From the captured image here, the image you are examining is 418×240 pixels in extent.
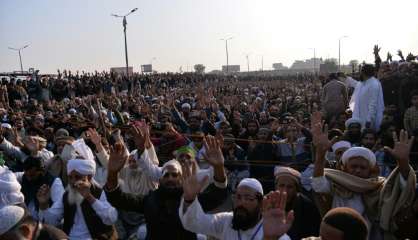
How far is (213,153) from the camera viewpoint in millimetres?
3947

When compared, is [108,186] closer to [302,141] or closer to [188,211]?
[188,211]

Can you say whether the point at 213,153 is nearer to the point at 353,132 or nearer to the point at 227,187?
the point at 227,187

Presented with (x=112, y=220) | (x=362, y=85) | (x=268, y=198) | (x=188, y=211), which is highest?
(x=362, y=85)

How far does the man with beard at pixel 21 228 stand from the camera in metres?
3.02

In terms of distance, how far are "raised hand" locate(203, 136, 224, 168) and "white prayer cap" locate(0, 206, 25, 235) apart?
4.81ft

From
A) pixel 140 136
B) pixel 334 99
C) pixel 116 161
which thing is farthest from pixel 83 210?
pixel 334 99

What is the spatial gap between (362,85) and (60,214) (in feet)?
16.1

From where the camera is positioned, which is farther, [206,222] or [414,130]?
[414,130]

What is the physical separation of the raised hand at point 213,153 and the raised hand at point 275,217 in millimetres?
945

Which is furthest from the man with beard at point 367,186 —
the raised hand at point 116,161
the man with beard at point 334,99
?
the man with beard at point 334,99

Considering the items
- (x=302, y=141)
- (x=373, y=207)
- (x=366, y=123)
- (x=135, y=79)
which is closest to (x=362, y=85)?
(x=366, y=123)

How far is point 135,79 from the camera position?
81.5 feet

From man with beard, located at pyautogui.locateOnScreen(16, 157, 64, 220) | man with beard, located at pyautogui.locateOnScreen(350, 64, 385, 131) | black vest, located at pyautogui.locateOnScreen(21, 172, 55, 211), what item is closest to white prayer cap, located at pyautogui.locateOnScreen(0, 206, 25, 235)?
man with beard, located at pyautogui.locateOnScreen(16, 157, 64, 220)

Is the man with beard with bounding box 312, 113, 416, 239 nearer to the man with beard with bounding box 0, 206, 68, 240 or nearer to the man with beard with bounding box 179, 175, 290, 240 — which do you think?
the man with beard with bounding box 179, 175, 290, 240
